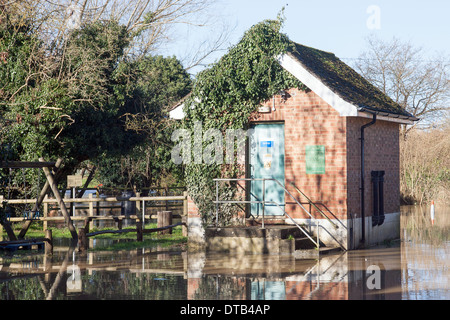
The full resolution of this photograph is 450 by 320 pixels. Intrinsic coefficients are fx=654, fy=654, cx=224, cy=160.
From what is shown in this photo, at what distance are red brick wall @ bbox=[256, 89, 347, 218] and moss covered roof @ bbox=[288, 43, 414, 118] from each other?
0.68 metres

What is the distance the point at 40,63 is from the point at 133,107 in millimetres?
3293

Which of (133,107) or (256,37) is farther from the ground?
(256,37)

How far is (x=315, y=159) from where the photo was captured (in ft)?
58.0

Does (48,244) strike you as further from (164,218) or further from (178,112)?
(164,218)

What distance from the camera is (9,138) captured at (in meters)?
17.7

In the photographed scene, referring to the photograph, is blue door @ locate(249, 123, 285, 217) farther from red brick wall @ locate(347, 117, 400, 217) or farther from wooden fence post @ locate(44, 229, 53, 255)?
wooden fence post @ locate(44, 229, 53, 255)

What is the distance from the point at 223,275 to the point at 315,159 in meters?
5.63

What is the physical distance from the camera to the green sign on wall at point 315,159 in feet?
57.8

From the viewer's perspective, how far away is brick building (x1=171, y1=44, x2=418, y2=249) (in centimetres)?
1741

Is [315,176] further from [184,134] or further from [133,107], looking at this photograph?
[133,107]

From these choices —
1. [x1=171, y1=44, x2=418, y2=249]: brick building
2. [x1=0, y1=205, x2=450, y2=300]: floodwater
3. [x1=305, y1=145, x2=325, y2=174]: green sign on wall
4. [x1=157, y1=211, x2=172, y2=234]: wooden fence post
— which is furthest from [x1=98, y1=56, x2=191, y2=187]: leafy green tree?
[x1=305, y1=145, x2=325, y2=174]: green sign on wall

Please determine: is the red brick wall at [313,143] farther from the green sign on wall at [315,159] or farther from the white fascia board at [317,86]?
the white fascia board at [317,86]

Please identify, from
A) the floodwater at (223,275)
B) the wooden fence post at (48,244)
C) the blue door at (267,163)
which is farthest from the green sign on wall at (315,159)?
the wooden fence post at (48,244)
